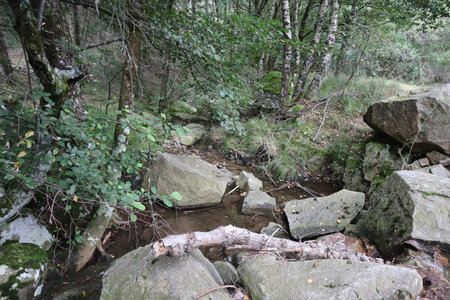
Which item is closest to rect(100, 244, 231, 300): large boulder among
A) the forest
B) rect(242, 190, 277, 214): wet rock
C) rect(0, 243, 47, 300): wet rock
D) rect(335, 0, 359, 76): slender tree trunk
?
the forest

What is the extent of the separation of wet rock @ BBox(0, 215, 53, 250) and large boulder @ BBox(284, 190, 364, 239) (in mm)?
3148

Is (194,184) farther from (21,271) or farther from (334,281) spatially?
(334,281)

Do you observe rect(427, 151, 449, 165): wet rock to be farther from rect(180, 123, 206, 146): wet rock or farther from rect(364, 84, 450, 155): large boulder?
rect(180, 123, 206, 146): wet rock

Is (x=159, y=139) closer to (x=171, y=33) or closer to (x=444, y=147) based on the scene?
(x=171, y=33)

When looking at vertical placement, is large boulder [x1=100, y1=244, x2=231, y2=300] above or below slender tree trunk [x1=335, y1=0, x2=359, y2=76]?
below

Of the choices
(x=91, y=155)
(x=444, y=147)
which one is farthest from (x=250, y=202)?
(x=444, y=147)

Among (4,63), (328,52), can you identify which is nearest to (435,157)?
(328,52)

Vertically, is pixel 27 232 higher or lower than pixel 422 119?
lower

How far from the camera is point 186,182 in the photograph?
4.30 metres

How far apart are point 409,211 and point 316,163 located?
3.18 m

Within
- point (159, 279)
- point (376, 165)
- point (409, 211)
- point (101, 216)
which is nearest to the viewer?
point (159, 279)

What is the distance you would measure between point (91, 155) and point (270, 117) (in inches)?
222

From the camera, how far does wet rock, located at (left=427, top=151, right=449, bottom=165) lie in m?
4.34

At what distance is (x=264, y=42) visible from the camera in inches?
110
